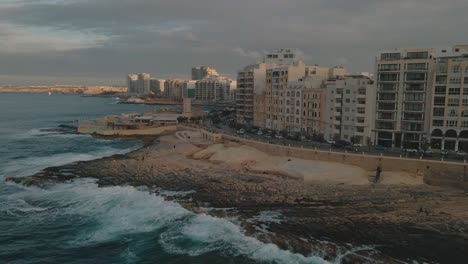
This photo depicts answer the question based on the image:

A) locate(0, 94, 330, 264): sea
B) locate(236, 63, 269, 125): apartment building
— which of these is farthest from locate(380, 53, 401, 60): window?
locate(0, 94, 330, 264): sea

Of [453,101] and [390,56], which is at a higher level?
[390,56]

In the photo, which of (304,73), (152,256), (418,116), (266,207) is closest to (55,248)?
(152,256)

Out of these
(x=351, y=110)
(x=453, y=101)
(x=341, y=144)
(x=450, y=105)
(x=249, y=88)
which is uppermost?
(x=249, y=88)

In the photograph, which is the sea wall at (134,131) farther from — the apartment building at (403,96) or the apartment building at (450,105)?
the apartment building at (450,105)

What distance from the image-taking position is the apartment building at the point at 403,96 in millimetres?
72688

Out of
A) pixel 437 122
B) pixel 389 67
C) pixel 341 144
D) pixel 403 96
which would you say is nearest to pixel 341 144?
pixel 341 144

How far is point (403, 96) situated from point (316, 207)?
37497 mm

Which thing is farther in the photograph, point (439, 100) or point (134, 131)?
point (134, 131)

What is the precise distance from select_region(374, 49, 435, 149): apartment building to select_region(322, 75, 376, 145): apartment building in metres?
1.65

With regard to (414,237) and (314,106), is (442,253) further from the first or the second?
(314,106)

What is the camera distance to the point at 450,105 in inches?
2734

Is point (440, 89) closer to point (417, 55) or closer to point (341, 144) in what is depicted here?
point (417, 55)

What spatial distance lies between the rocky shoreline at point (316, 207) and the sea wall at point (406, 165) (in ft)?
11.6

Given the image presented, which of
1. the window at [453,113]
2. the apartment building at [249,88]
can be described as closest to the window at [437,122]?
the window at [453,113]
